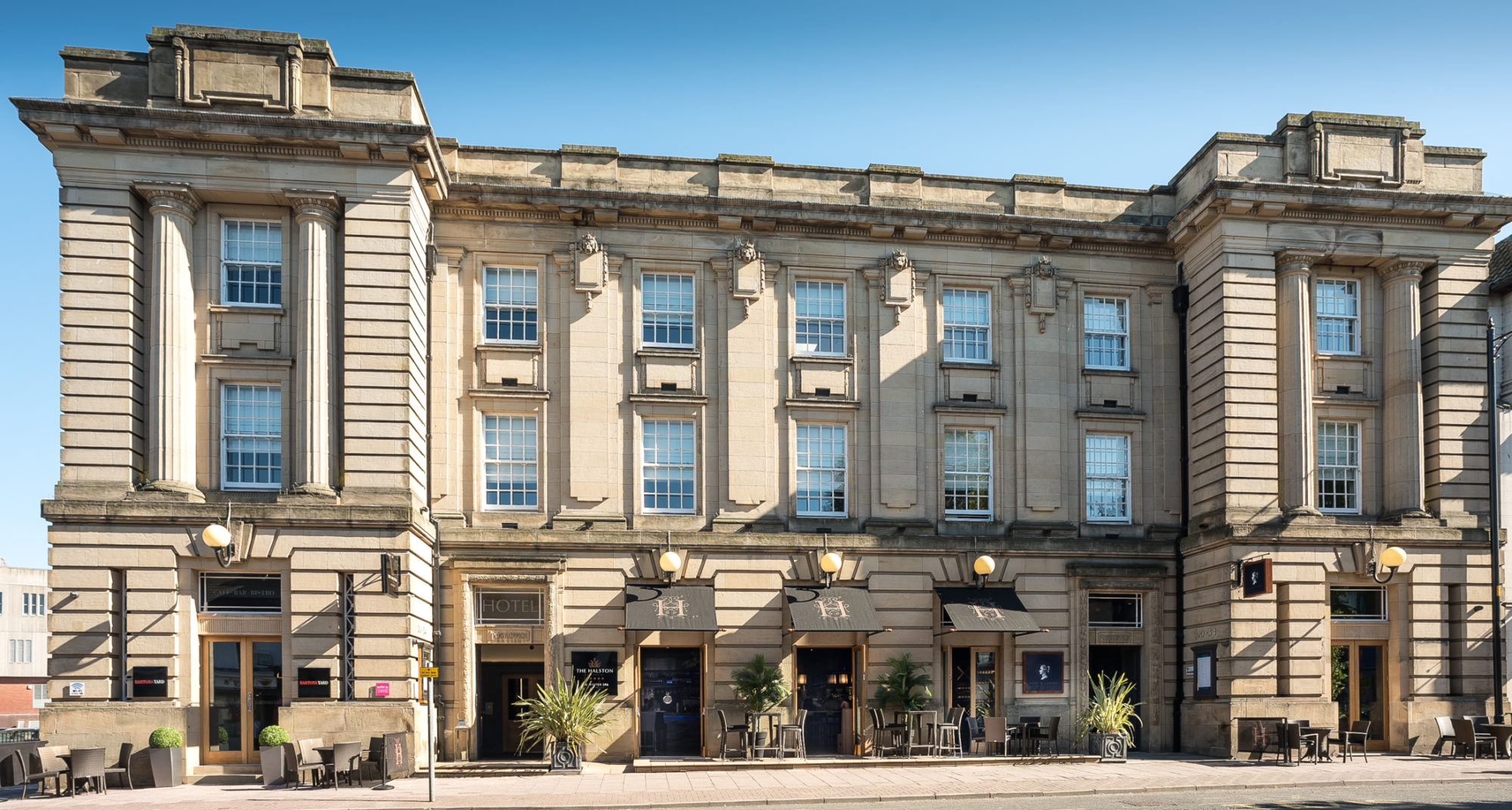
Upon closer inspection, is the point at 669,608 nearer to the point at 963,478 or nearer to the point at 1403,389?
the point at 963,478

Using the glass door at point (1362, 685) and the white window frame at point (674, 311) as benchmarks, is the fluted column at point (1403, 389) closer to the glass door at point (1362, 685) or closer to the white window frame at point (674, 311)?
the glass door at point (1362, 685)

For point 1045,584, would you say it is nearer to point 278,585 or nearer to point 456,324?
point 456,324

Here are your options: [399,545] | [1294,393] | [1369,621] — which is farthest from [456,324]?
[1369,621]

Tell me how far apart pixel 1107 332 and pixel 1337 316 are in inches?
214

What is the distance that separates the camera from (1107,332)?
31.8 m

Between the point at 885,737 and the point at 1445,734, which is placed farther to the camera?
the point at 885,737

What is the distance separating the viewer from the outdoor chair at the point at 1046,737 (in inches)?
1081

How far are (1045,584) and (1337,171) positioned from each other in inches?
478

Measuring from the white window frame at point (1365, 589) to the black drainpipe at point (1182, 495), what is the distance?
3266mm

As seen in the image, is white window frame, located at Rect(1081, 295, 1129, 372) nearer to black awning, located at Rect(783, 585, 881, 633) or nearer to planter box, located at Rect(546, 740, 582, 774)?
black awning, located at Rect(783, 585, 881, 633)

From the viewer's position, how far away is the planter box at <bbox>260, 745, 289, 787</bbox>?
76.8 ft

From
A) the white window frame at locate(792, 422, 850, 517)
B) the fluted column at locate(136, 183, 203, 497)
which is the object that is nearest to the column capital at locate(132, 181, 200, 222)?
the fluted column at locate(136, 183, 203, 497)

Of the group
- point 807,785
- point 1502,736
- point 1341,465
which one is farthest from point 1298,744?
point 807,785

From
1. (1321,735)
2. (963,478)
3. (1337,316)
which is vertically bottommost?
(1321,735)
